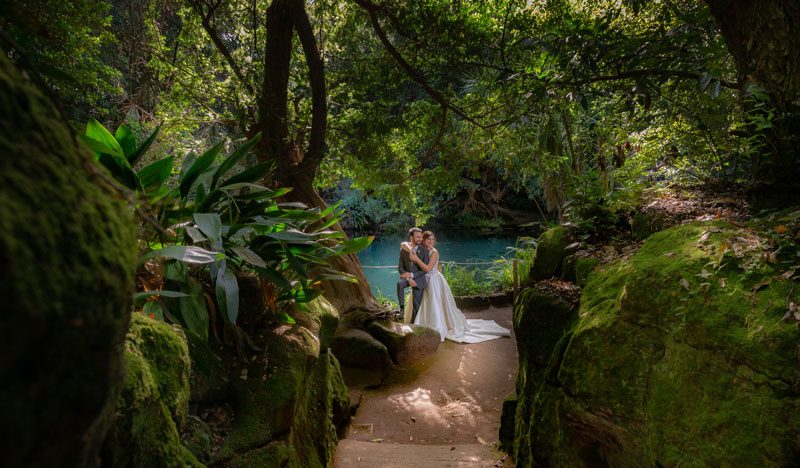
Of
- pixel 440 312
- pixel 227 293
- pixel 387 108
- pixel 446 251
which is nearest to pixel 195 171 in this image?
pixel 227 293

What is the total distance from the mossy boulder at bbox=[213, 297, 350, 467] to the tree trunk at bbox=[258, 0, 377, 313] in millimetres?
2785

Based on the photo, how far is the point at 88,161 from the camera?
0.71 m

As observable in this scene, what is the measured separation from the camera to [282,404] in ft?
6.91

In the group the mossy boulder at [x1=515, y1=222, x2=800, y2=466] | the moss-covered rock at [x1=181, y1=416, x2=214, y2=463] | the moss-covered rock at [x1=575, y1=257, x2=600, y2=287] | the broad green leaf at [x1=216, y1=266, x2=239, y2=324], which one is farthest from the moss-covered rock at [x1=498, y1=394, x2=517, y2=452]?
the broad green leaf at [x1=216, y1=266, x2=239, y2=324]

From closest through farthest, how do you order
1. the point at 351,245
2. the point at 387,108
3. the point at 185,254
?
the point at 185,254 < the point at 351,245 < the point at 387,108

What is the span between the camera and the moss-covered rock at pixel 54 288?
18.5 inches

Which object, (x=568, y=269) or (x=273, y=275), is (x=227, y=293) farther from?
(x=568, y=269)

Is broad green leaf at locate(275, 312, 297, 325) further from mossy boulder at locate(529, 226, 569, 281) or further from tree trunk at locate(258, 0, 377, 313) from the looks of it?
tree trunk at locate(258, 0, 377, 313)

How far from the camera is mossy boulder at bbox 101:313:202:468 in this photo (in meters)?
1.03

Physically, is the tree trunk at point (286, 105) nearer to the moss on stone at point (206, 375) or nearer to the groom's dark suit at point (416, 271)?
the groom's dark suit at point (416, 271)

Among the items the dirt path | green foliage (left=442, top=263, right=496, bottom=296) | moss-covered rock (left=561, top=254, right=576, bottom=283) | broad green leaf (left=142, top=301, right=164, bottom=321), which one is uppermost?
moss-covered rock (left=561, top=254, right=576, bottom=283)

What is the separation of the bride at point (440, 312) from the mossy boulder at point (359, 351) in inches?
63.1

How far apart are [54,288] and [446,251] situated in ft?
58.9

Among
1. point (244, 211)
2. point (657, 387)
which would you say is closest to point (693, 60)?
point (657, 387)
